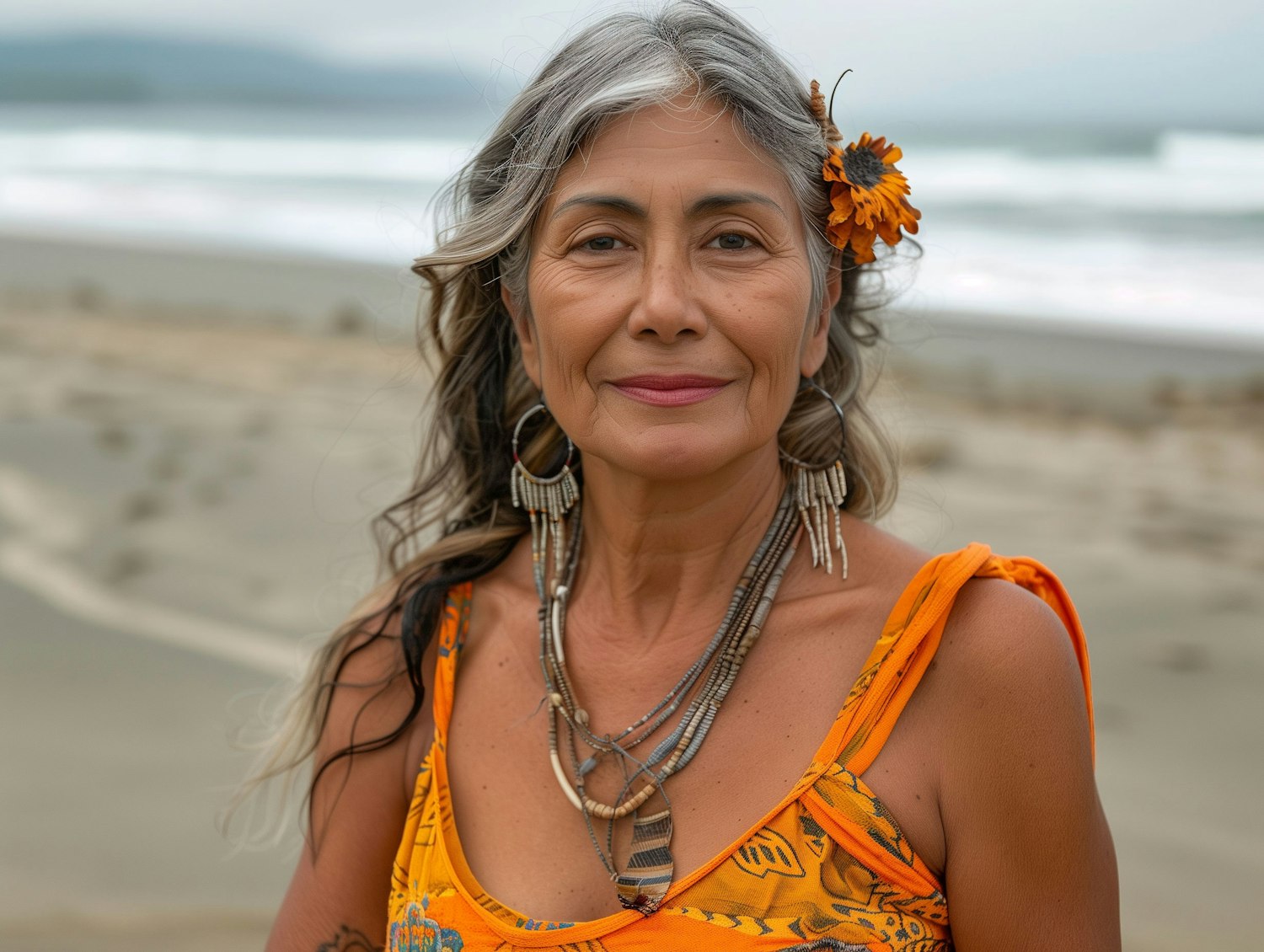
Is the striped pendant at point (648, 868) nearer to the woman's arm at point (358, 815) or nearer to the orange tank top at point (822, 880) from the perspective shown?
the orange tank top at point (822, 880)

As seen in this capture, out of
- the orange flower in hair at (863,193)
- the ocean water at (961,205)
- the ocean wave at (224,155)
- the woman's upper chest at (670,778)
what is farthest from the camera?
the ocean wave at (224,155)

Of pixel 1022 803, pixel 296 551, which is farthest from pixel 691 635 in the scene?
pixel 296 551

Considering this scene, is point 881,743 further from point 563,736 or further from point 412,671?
point 412,671

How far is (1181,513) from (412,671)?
19.2 ft

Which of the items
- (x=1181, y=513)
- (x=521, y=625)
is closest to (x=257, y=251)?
(x=1181, y=513)

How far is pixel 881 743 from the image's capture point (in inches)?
82.8

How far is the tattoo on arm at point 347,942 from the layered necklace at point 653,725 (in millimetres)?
567

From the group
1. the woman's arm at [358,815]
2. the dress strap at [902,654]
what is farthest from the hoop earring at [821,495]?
the woman's arm at [358,815]

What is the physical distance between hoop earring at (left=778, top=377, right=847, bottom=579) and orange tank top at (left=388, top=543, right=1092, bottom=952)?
246 millimetres

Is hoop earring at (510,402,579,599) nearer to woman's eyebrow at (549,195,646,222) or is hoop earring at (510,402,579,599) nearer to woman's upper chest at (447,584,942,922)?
woman's upper chest at (447,584,942,922)

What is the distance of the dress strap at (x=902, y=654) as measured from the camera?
211cm

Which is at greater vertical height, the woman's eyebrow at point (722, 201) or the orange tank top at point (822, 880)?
the woman's eyebrow at point (722, 201)

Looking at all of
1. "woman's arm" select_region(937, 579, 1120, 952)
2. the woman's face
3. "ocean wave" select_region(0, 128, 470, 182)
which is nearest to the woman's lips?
the woman's face

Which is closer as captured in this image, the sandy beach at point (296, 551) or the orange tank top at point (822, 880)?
the orange tank top at point (822, 880)
